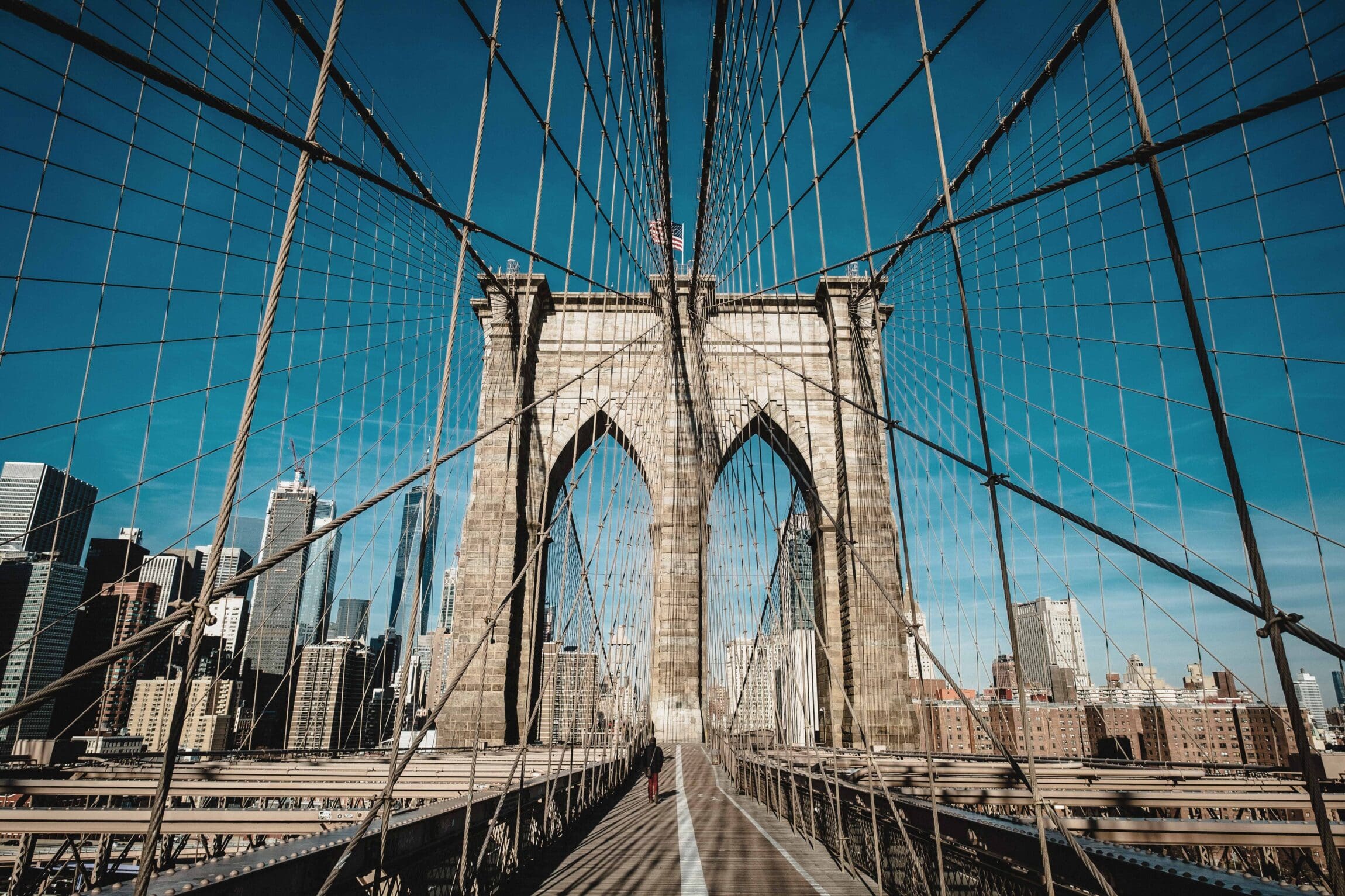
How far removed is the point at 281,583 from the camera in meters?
50.2

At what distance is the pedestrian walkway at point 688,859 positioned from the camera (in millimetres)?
3898

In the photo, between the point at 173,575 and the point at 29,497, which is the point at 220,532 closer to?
the point at 29,497

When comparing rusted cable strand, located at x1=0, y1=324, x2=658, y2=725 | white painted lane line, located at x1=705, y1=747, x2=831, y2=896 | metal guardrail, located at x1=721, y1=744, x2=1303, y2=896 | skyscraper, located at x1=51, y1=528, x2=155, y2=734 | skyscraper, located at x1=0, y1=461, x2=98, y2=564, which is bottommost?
white painted lane line, located at x1=705, y1=747, x2=831, y2=896

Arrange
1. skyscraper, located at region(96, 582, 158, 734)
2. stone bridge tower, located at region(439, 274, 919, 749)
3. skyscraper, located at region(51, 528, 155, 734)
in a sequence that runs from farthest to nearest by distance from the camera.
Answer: stone bridge tower, located at region(439, 274, 919, 749)
skyscraper, located at region(51, 528, 155, 734)
skyscraper, located at region(96, 582, 158, 734)

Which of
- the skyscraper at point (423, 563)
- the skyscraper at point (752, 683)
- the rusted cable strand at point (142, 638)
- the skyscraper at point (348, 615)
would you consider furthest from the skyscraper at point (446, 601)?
the skyscraper at point (348, 615)

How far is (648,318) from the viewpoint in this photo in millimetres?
18562

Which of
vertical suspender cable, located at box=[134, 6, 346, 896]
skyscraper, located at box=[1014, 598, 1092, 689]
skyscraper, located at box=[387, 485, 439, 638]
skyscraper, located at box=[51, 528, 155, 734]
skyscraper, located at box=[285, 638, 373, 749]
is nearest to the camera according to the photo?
vertical suspender cable, located at box=[134, 6, 346, 896]

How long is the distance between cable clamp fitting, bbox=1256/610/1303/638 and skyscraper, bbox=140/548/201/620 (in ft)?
10.6

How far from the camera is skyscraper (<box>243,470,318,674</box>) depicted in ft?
31.9

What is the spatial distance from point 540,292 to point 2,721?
54.7ft

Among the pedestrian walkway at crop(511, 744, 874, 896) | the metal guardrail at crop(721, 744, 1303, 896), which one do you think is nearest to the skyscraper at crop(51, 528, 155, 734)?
the pedestrian walkway at crop(511, 744, 874, 896)

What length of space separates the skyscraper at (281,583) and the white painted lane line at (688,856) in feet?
9.40

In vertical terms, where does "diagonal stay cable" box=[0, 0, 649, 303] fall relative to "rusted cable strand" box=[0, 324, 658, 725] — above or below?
above

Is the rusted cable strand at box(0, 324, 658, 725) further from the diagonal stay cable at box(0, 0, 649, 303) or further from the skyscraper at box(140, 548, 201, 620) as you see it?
the diagonal stay cable at box(0, 0, 649, 303)
